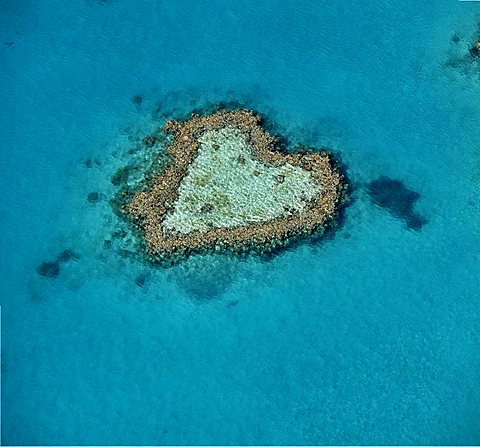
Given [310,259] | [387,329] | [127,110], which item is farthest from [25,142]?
[387,329]

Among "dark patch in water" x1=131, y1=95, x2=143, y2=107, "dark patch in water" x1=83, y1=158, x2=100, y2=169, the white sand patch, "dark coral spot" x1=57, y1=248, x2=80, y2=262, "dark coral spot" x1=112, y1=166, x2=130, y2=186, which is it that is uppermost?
"dark patch in water" x1=131, y1=95, x2=143, y2=107

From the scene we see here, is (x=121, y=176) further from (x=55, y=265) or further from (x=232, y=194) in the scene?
(x=232, y=194)

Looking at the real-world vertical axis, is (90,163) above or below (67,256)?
above

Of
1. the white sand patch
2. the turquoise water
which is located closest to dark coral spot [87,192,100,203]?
the turquoise water

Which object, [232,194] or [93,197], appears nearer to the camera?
[232,194]

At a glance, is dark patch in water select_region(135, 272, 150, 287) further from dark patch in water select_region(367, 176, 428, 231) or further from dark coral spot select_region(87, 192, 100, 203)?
dark patch in water select_region(367, 176, 428, 231)

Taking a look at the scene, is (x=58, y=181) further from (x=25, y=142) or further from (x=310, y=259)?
(x=310, y=259)

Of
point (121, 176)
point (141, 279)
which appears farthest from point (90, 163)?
point (141, 279)
